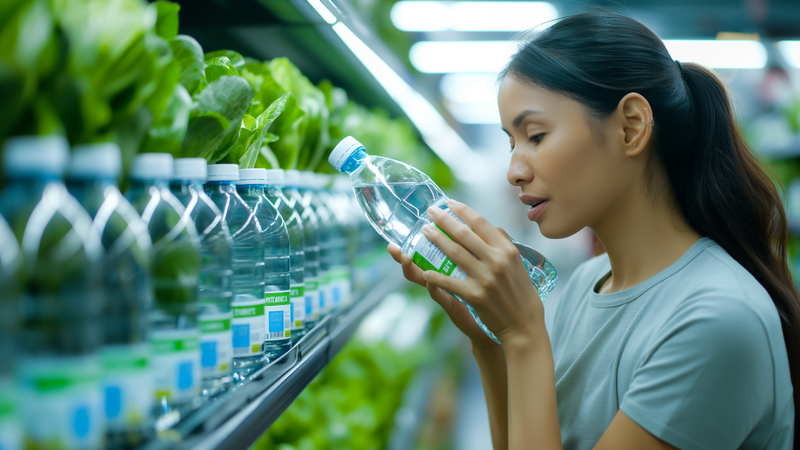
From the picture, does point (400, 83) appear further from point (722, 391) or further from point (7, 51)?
point (7, 51)

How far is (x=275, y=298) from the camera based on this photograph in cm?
89

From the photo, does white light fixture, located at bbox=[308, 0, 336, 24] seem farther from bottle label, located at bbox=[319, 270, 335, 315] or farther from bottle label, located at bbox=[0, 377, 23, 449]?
bottle label, located at bbox=[0, 377, 23, 449]

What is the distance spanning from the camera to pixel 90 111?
49 centimetres

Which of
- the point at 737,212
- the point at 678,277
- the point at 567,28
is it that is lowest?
the point at 678,277

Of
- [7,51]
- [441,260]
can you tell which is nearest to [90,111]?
[7,51]

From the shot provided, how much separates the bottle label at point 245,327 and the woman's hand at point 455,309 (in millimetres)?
373

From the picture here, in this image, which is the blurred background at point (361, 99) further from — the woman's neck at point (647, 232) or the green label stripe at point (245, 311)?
the woman's neck at point (647, 232)

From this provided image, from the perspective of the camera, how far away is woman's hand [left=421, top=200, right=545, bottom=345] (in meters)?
0.93

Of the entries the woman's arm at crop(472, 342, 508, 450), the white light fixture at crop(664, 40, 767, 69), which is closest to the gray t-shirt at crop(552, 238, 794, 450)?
the woman's arm at crop(472, 342, 508, 450)

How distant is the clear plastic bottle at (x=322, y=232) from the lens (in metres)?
1.22

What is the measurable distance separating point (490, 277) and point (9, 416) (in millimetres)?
689

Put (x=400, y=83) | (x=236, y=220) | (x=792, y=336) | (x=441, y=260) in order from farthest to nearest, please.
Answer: (x=400, y=83), (x=792, y=336), (x=441, y=260), (x=236, y=220)

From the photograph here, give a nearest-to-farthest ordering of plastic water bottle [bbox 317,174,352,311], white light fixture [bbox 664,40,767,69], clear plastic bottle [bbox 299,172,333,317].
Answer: clear plastic bottle [bbox 299,172,333,317] → plastic water bottle [bbox 317,174,352,311] → white light fixture [bbox 664,40,767,69]

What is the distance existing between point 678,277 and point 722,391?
25 cm
